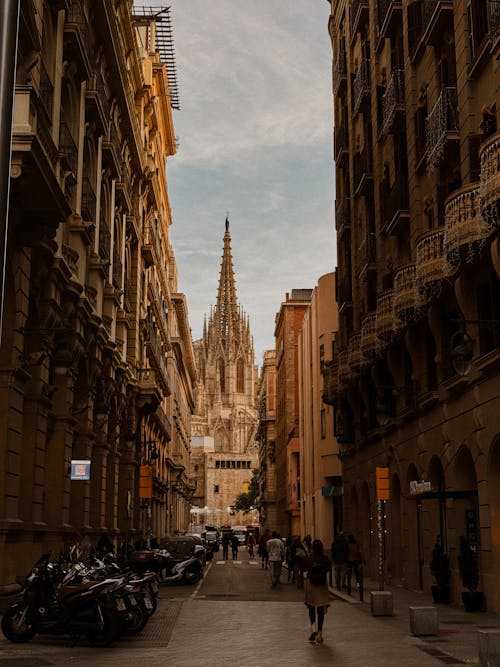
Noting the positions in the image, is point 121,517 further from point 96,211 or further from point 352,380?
point 96,211

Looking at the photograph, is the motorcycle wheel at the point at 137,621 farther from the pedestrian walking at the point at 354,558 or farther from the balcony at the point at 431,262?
the pedestrian walking at the point at 354,558

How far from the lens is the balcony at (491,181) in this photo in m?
15.8

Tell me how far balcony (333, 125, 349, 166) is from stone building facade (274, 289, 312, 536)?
31.4 meters

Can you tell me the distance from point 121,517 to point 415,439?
1642cm

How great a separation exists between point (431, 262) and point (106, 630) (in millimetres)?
10842

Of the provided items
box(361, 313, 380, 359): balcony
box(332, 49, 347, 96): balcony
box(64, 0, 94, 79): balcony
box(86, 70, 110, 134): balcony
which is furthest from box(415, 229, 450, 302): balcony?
box(332, 49, 347, 96): balcony

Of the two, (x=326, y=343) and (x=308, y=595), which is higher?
(x=326, y=343)

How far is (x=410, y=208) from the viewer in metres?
26.7

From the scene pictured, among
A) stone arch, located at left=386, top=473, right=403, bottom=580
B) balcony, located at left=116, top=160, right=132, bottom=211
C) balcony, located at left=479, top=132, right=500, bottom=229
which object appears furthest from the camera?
balcony, located at left=116, top=160, right=132, bottom=211

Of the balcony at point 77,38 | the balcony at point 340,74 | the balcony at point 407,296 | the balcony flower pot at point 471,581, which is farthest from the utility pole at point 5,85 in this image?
the balcony at point 340,74

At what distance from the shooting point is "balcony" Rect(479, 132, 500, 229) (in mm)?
15805

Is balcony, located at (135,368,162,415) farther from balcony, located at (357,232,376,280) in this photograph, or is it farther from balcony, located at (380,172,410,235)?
balcony, located at (380,172,410,235)

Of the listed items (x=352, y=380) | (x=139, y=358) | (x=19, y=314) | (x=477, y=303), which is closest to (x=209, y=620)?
(x=19, y=314)

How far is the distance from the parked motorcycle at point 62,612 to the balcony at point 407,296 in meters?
11.3
